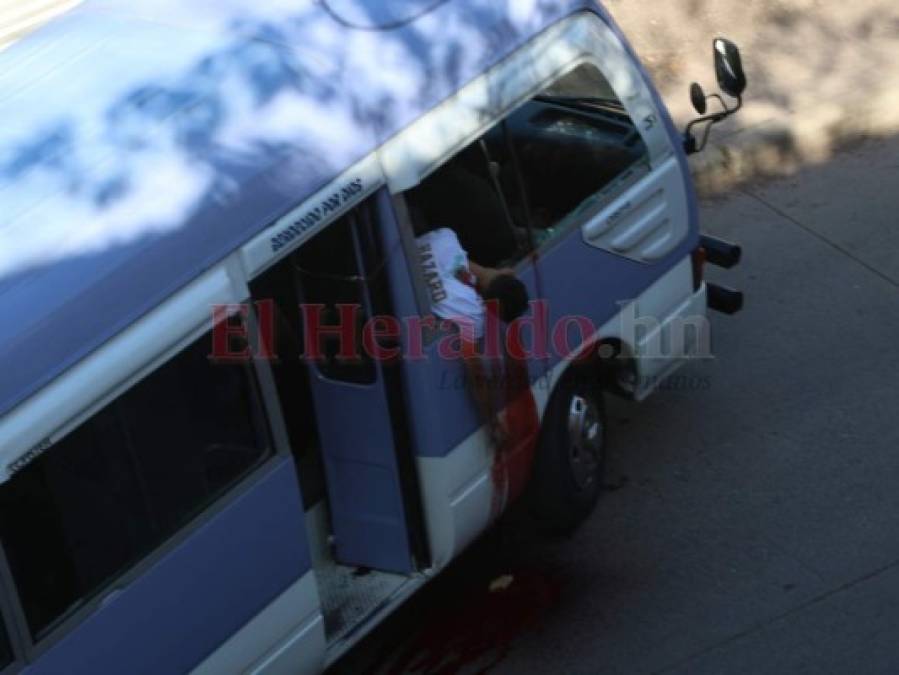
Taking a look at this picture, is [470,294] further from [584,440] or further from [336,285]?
[584,440]

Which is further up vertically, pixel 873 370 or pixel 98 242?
pixel 98 242

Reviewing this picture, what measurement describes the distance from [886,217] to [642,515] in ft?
9.64

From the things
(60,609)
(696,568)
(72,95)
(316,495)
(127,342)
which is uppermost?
(72,95)

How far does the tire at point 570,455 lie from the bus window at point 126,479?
1675 millimetres

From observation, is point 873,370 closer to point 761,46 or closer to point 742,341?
point 742,341

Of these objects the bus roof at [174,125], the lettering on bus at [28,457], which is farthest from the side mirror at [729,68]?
the lettering on bus at [28,457]

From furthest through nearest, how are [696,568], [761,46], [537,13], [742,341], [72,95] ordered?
[761,46] → [742,341] → [696,568] → [537,13] → [72,95]

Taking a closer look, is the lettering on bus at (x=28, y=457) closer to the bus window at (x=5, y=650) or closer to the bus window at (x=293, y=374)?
the bus window at (x=5, y=650)

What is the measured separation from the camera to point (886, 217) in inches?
347

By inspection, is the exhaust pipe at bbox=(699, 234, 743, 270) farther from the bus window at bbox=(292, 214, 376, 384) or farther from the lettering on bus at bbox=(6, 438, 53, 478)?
the lettering on bus at bbox=(6, 438, 53, 478)

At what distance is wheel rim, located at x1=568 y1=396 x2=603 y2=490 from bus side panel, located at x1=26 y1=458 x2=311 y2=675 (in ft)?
5.40

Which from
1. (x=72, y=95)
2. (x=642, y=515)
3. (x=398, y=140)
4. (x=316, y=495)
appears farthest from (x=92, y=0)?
(x=642, y=515)

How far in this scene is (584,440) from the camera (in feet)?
21.9

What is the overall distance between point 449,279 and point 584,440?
1342mm
